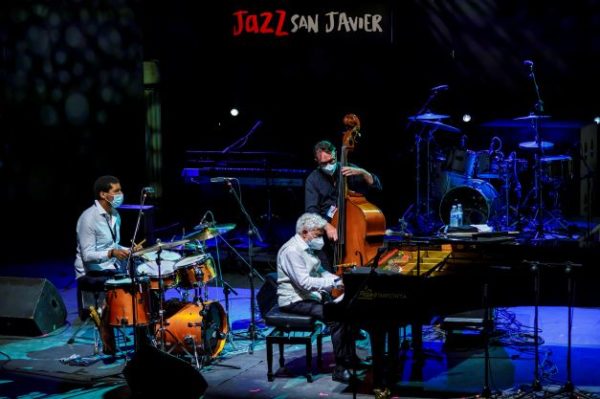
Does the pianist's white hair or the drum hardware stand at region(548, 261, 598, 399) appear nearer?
the drum hardware stand at region(548, 261, 598, 399)

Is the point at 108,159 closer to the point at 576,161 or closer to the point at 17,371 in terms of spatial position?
the point at 17,371

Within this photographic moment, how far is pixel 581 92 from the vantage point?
42.5 feet

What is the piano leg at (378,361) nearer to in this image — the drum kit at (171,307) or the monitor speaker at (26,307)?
the drum kit at (171,307)

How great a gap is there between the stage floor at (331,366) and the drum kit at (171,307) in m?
0.26

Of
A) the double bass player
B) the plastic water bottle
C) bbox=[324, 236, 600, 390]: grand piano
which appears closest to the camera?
bbox=[324, 236, 600, 390]: grand piano

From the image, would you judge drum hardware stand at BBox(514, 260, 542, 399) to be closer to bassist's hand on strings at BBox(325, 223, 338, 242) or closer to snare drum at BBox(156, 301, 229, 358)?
→ bassist's hand on strings at BBox(325, 223, 338, 242)

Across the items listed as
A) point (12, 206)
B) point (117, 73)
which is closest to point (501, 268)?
point (117, 73)

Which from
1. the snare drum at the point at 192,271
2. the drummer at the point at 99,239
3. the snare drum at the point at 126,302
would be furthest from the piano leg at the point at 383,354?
the drummer at the point at 99,239

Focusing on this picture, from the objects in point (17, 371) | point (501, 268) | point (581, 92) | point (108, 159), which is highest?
point (581, 92)

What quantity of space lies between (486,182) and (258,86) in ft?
13.7

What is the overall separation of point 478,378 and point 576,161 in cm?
744

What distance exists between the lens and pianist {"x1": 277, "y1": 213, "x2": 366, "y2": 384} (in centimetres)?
696

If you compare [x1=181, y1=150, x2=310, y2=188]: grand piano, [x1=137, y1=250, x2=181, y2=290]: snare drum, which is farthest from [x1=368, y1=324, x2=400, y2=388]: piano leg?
[x1=181, y1=150, x2=310, y2=188]: grand piano

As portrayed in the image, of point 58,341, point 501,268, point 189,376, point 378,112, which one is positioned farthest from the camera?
point 378,112
